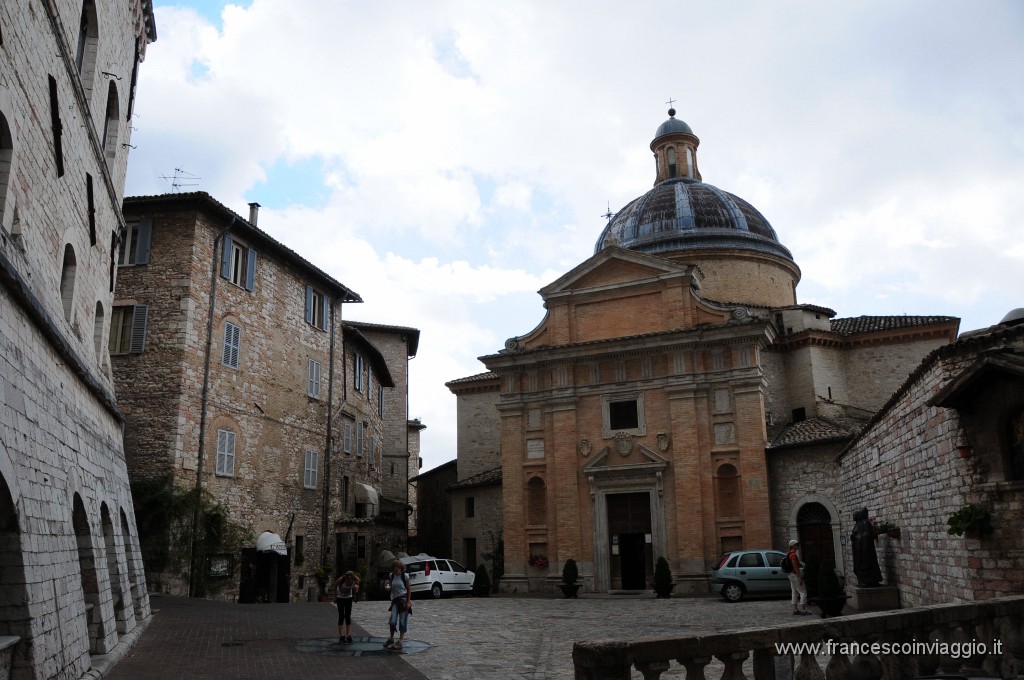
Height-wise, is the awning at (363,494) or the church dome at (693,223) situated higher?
the church dome at (693,223)

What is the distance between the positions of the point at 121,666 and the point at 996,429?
12145 millimetres

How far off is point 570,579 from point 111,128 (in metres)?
18.8

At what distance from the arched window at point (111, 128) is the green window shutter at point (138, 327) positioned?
7470 mm

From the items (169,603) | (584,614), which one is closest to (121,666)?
(169,603)

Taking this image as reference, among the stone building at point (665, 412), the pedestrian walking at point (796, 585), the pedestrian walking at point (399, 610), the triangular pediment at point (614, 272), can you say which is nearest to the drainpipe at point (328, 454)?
the stone building at point (665, 412)

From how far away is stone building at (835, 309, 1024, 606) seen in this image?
32.5 feet

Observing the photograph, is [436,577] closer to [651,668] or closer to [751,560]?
[751,560]

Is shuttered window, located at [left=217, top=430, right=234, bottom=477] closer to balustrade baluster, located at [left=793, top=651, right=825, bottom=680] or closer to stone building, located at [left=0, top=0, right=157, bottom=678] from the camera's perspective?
stone building, located at [left=0, top=0, right=157, bottom=678]

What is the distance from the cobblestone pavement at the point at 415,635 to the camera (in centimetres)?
1055

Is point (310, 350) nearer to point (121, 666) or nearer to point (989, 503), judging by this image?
point (121, 666)

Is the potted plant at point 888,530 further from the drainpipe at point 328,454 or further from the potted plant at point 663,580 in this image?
the drainpipe at point 328,454

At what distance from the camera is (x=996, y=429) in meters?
10.2

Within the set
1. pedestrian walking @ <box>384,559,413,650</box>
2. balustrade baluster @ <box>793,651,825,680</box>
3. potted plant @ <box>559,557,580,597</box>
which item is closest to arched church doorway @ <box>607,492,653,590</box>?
potted plant @ <box>559,557,580,597</box>

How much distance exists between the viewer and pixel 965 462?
10.6m
